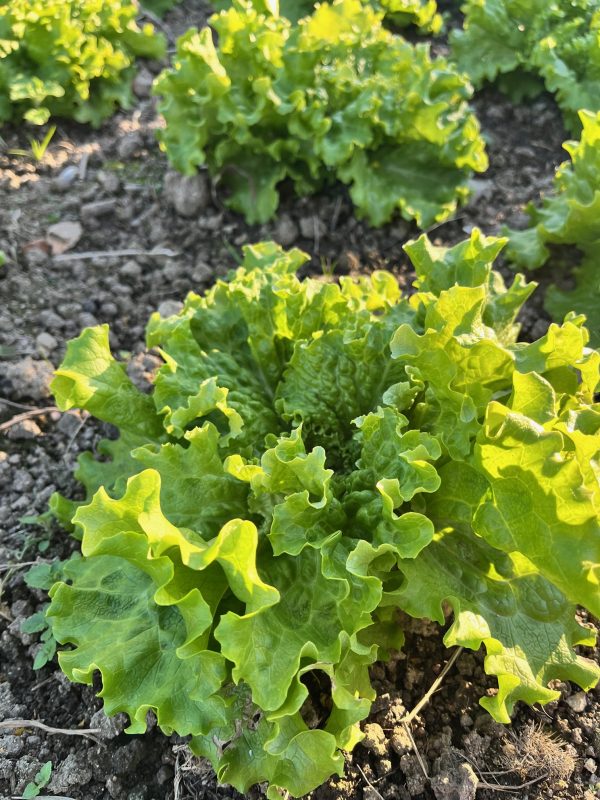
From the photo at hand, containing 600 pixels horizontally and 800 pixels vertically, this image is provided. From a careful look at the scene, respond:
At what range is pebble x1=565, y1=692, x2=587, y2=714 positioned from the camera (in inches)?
113

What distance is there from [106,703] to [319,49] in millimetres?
3776

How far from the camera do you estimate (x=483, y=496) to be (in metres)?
2.54

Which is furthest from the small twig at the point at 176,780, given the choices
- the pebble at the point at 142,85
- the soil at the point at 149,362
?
the pebble at the point at 142,85

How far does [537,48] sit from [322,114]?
180cm

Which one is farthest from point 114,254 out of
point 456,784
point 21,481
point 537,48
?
point 456,784

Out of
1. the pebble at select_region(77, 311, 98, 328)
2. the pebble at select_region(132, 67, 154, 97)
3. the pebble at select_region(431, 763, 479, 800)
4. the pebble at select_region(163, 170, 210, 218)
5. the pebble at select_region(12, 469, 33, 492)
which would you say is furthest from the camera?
the pebble at select_region(132, 67, 154, 97)

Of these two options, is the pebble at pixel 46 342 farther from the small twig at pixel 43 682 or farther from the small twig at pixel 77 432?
the small twig at pixel 43 682

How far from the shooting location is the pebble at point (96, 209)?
506 cm

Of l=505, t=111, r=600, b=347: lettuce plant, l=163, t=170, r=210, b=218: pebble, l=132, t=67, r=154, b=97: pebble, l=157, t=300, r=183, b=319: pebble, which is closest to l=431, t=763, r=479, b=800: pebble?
l=505, t=111, r=600, b=347: lettuce plant

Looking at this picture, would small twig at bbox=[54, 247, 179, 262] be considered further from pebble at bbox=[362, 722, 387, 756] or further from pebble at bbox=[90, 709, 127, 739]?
pebble at bbox=[362, 722, 387, 756]

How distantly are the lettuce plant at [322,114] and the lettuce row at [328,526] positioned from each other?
1.72 meters

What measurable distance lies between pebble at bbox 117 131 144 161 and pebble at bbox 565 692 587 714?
4541 millimetres

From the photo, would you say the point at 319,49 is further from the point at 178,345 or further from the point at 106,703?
the point at 106,703

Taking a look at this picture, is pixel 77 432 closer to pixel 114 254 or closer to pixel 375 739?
pixel 114 254
